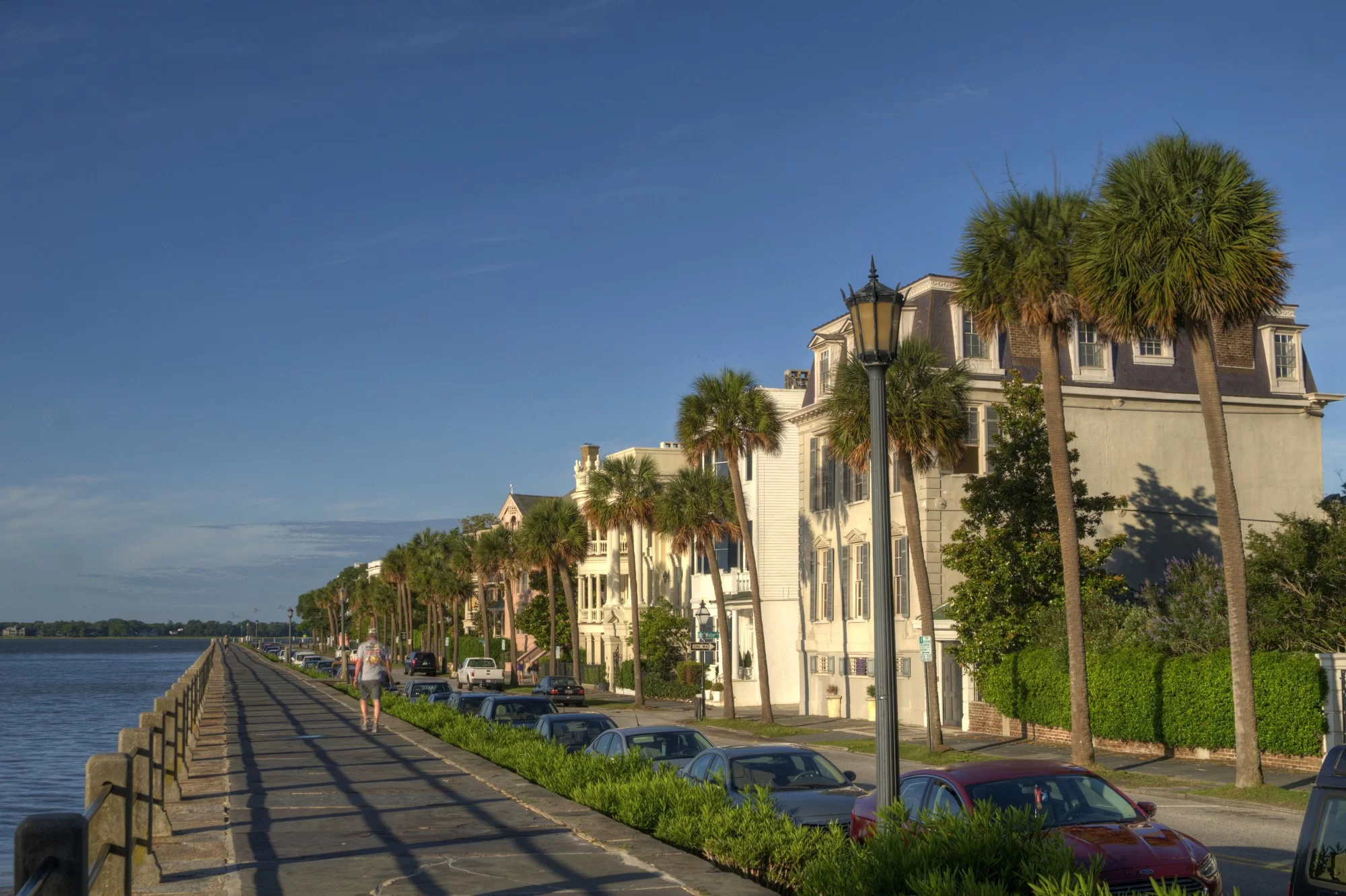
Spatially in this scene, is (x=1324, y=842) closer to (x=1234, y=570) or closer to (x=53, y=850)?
(x=53, y=850)

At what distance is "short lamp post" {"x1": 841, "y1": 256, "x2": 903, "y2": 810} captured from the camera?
10.7 metres

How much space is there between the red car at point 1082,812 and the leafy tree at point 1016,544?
23567 millimetres

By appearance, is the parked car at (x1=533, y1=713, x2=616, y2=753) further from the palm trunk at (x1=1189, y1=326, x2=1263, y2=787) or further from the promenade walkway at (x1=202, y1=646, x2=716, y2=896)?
the palm trunk at (x1=1189, y1=326, x2=1263, y2=787)

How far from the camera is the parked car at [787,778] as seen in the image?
43.3 ft

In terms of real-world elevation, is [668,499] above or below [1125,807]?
above

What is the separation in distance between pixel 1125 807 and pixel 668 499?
4131 centimetres

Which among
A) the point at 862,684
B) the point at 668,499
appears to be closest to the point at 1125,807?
the point at 862,684

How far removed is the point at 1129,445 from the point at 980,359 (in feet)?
17.7

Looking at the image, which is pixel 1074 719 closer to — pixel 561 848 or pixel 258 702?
pixel 561 848

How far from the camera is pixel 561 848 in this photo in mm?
11961

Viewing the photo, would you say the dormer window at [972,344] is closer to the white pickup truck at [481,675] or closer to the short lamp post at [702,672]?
the short lamp post at [702,672]

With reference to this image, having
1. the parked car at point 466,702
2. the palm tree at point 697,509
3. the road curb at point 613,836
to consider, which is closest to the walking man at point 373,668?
the parked car at point 466,702

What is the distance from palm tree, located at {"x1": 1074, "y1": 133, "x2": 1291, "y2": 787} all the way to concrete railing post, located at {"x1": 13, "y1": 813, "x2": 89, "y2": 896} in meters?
20.6

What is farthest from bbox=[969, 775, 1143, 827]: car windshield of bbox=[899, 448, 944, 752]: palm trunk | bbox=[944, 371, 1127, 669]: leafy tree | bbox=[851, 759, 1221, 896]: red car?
bbox=[944, 371, 1127, 669]: leafy tree
